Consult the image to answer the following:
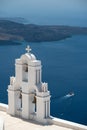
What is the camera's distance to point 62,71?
32.4m

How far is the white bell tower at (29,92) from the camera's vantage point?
27.2ft

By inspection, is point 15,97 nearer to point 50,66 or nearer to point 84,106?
point 84,106

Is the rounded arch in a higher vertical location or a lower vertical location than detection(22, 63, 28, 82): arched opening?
higher

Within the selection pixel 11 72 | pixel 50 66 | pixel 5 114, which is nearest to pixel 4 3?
pixel 50 66

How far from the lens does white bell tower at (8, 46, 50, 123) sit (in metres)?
8.28

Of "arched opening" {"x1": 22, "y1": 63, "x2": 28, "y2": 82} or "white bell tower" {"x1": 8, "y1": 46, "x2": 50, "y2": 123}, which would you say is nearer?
"white bell tower" {"x1": 8, "y1": 46, "x2": 50, "y2": 123}

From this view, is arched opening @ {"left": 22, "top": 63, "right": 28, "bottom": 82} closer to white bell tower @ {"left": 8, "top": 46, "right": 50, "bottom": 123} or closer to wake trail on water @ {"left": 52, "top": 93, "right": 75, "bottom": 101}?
white bell tower @ {"left": 8, "top": 46, "right": 50, "bottom": 123}

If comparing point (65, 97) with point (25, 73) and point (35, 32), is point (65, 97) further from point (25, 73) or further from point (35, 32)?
point (35, 32)

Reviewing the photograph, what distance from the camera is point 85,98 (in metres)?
24.0

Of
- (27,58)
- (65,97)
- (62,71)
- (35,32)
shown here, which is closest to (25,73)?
(27,58)

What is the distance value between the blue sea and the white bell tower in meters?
11.1

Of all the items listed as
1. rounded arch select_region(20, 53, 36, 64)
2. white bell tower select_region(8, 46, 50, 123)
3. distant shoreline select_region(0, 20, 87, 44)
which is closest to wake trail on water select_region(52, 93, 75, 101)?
white bell tower select_region(8, 46, 50, 123)

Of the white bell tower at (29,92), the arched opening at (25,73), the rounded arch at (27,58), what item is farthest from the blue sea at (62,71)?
the rounded arch at (27,58)

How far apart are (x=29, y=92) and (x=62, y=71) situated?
78.6 feet
